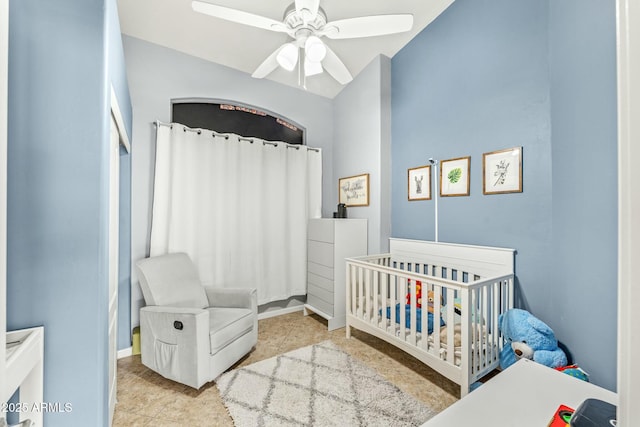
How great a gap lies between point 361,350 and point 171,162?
2449mm

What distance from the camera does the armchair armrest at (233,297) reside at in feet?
7.86

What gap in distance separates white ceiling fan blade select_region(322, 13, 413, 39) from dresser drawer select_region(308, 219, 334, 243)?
5.54 ft

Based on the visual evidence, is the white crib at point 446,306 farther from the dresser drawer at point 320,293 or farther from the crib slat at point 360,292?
the dresser drawer at point 320,293

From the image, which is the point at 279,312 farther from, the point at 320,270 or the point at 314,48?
the point at 314,48

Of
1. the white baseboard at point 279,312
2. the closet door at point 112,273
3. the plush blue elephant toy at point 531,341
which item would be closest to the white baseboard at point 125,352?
the closet door at point 112,273

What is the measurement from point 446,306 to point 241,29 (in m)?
2.83

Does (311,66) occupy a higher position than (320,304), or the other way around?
(311,66)

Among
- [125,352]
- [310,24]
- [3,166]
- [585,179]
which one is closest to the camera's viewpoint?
[3,166]

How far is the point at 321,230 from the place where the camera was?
10.3 feet

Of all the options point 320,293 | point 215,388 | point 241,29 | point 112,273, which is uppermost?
point 241,29

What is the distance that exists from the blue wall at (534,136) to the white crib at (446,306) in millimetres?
134

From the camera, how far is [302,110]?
3.54 metres

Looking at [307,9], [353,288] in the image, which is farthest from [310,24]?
[353,288]

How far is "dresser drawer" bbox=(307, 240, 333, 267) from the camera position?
9.79ft
